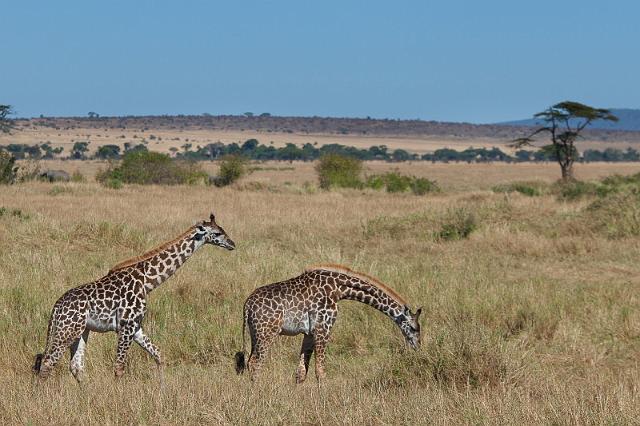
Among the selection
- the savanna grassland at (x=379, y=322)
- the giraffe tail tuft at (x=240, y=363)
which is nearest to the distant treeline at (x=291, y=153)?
the savanna grassland at (x=379, y=322)

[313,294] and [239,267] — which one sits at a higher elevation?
[313,294]

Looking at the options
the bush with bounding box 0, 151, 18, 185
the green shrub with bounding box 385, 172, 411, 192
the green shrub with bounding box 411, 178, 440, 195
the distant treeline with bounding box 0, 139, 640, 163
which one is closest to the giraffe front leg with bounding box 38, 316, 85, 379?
the bush with bounding box 0, 151, 18, 185

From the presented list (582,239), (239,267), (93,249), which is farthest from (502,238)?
(93,249)

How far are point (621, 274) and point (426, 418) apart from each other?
10497 mm

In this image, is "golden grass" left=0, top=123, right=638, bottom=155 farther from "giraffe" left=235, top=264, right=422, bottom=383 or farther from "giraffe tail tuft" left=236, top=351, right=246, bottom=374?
"giraffe" left=235, top=264, right=422, bottom=383

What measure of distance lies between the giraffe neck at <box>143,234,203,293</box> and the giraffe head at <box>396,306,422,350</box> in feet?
6.59

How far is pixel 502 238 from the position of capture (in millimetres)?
19188

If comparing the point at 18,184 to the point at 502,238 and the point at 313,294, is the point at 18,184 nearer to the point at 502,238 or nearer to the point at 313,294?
the point at 502,238

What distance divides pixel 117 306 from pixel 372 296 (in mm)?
2274

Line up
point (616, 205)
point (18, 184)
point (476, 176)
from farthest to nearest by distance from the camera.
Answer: point (476, 176), point (18, 184), point (616, 205)

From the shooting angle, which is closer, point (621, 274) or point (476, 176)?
point (621, 274)

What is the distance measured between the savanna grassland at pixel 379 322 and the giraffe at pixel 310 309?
0.26 meters

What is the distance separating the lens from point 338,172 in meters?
45.8

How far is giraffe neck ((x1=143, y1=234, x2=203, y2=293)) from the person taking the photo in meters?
8.40
